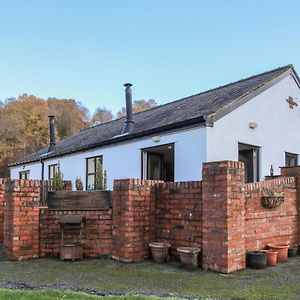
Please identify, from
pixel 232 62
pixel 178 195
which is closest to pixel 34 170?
pixel 232 62

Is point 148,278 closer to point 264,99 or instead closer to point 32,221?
point 32,221

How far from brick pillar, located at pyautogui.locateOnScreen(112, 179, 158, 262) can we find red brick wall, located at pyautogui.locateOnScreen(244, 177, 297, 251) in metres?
2.00

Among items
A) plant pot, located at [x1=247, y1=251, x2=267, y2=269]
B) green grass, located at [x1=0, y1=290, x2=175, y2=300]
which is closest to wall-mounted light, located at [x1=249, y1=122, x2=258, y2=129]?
plant pot, located at [x1=247, y1=251, x2=267, y2=269]

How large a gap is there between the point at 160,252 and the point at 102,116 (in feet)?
156

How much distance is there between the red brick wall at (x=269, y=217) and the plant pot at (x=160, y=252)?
1564 millimetres

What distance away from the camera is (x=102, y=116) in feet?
177

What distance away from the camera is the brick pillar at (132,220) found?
24.4 feet

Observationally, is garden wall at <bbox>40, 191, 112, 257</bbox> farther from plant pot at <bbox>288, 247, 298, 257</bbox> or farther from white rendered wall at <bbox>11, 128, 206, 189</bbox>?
plant pot at <bbox>288, 247, 298, 257</bbox>

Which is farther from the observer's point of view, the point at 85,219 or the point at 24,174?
the point at 24,174

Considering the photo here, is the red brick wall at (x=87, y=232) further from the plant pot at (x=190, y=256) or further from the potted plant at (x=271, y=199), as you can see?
the potted plant at (x=271, y=199)

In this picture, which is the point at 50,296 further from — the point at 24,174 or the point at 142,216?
the point at 24,174

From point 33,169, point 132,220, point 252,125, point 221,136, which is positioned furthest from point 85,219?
point 33,169

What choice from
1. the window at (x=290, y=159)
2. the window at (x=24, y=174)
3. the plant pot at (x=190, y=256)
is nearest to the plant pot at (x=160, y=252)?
the plant pot at (x=190, y=256)

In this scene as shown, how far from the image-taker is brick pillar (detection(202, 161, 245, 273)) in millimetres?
6500
